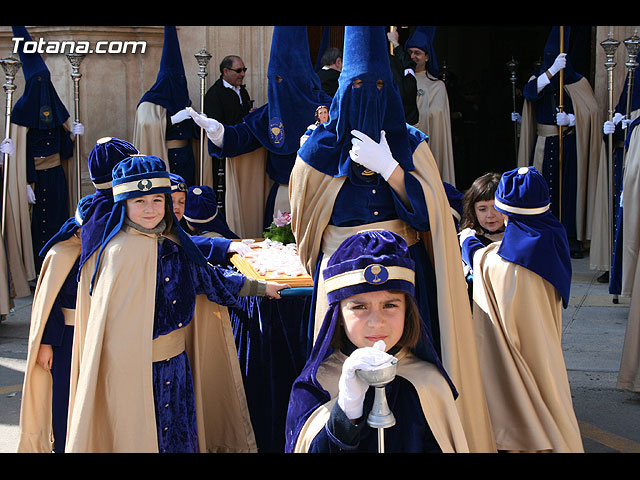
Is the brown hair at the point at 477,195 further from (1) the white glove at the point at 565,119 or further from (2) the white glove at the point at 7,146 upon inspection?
(2) the white glove at the point at 7,146

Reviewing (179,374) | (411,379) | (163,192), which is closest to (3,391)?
(179,374)

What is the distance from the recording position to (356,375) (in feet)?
8.46

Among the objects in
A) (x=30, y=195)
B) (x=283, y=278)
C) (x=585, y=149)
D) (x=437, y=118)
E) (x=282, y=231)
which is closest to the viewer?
(x=283, y=278)

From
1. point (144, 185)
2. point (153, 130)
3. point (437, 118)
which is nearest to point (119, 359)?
point (144, 185)

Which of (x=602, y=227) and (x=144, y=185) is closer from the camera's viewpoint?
(x=144, y=185)

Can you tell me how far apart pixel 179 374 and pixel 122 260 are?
0.68 meters

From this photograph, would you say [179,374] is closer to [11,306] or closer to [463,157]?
[11,306]

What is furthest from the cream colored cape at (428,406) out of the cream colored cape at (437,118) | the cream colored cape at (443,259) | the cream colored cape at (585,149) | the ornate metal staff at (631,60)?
the cream colored cape at (437,118)

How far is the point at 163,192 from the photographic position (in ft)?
13.6

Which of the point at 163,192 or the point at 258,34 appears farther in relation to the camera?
the point at 258,34

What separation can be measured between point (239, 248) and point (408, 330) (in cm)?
279

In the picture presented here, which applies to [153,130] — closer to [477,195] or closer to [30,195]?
[30,195]

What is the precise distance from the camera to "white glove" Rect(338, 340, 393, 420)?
99.7 inches

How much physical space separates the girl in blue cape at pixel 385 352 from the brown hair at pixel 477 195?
2.09 meters
